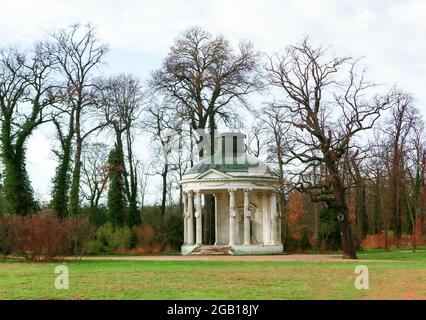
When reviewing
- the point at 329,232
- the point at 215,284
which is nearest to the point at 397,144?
the point at 329,232

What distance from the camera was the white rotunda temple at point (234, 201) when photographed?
50.5 m

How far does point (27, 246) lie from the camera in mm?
36219

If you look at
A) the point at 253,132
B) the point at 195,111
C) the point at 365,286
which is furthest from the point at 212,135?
the point at 365,286

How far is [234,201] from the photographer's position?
51.3 m

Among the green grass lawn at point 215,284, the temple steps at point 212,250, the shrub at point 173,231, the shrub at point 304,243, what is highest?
the shrub at point 173,231

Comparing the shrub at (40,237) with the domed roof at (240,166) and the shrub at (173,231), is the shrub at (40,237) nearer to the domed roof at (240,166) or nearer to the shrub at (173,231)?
the domed roof at (240,166)

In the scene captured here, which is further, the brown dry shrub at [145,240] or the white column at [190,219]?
the brown dry shrub at [145,240]

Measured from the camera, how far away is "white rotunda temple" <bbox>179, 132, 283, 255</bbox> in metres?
50.5

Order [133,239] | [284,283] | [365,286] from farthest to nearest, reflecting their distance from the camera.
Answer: [133,239]
[284,283]
[365,286]

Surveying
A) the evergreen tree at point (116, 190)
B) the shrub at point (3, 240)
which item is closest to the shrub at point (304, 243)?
the evergreen tree at point (116, 190)
